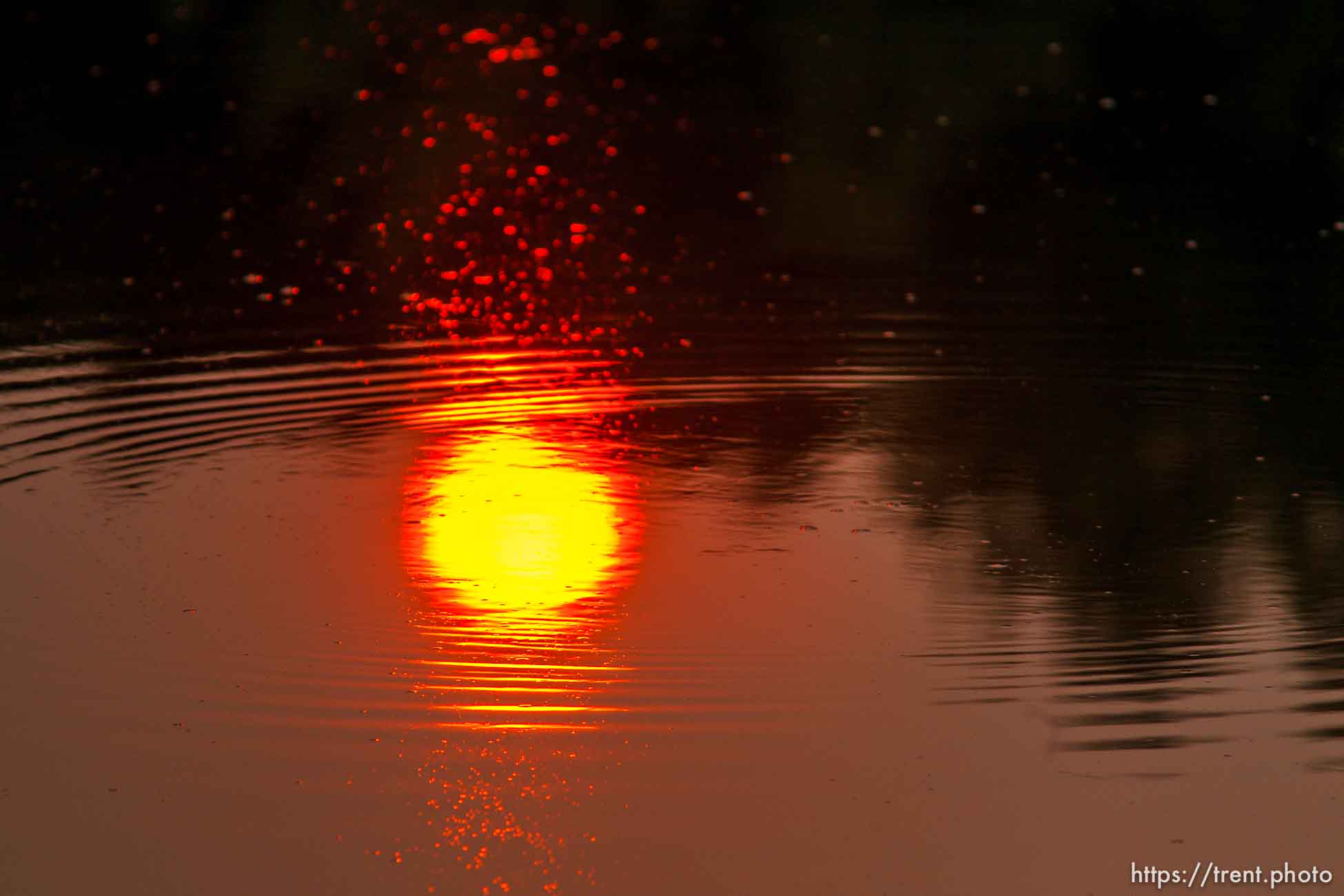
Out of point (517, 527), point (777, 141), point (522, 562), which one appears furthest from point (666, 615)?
point (777, 141)

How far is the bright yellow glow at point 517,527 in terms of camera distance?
7.30 metres

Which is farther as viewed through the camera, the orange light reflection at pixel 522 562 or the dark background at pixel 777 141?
the dark background at pixel 777 141

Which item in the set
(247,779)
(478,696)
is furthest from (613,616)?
(247,779)

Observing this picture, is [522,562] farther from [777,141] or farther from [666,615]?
[777,141]

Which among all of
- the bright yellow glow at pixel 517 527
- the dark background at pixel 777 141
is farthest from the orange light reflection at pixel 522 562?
the dark background at pixel 777 141

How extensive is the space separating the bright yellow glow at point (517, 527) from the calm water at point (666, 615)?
26 millimetres

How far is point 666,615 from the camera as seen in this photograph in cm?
700

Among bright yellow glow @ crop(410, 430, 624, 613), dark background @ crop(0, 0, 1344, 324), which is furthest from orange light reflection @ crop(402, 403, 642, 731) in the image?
dark background @ crop(0, 0, 1344, 324)

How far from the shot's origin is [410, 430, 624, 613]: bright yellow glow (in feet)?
24.0

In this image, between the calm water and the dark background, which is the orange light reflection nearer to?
the calm water

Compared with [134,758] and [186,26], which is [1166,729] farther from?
[186,26]

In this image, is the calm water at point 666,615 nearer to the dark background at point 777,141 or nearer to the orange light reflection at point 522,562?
the orange light reflection at point 522,562

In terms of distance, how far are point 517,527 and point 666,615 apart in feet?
3.98

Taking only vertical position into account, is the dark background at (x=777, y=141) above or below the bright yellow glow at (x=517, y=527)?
above
